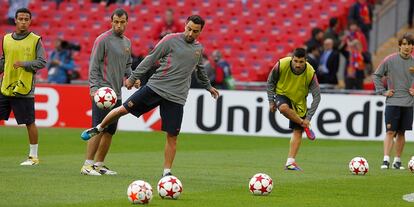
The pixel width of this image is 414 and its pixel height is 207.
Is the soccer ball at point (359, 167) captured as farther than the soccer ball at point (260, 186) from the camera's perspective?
Yes

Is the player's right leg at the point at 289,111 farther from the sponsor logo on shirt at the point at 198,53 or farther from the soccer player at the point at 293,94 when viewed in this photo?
the sponsor logo on shirt at the point at 198,53

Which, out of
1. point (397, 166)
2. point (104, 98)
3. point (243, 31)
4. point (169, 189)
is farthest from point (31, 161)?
point (243, 31)

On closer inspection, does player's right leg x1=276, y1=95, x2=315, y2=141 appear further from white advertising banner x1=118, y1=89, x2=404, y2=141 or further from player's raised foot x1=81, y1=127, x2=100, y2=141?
white advertising banner x1=118, y1=89, x2=404, y2=141

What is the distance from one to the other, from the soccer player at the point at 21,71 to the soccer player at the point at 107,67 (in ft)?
4.94

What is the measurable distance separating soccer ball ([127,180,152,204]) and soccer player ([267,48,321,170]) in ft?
18.6

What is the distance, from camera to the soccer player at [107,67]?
15656 millimetres

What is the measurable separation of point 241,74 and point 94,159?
1738cm

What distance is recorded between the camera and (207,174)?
1633 centimetres

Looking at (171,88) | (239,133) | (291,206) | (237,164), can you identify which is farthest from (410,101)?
(239,133)

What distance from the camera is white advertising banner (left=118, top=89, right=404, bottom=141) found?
26859 millimetres

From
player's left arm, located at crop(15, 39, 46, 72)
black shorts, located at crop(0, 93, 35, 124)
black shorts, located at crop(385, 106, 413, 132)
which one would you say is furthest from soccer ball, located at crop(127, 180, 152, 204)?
black shorts, located at crop(385, 106, 413, 132)

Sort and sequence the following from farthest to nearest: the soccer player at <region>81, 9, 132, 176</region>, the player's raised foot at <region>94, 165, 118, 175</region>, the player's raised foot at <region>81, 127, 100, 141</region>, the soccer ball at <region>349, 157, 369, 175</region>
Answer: the soccer ball at <region>349, 157, 369, 175</region>
the player's raised foot at <region>94, 165, 118, 175</region>
the soccer player at <region>81, 9, 132, 176</region>
the player's raised foot at <region>81, 127, 100, 141</region>

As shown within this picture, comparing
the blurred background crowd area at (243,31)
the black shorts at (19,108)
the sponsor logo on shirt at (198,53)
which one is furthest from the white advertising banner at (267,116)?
the sponsor logo on shirt at (198,53)

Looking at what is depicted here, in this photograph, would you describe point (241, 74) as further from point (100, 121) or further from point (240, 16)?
point (100, 121)
